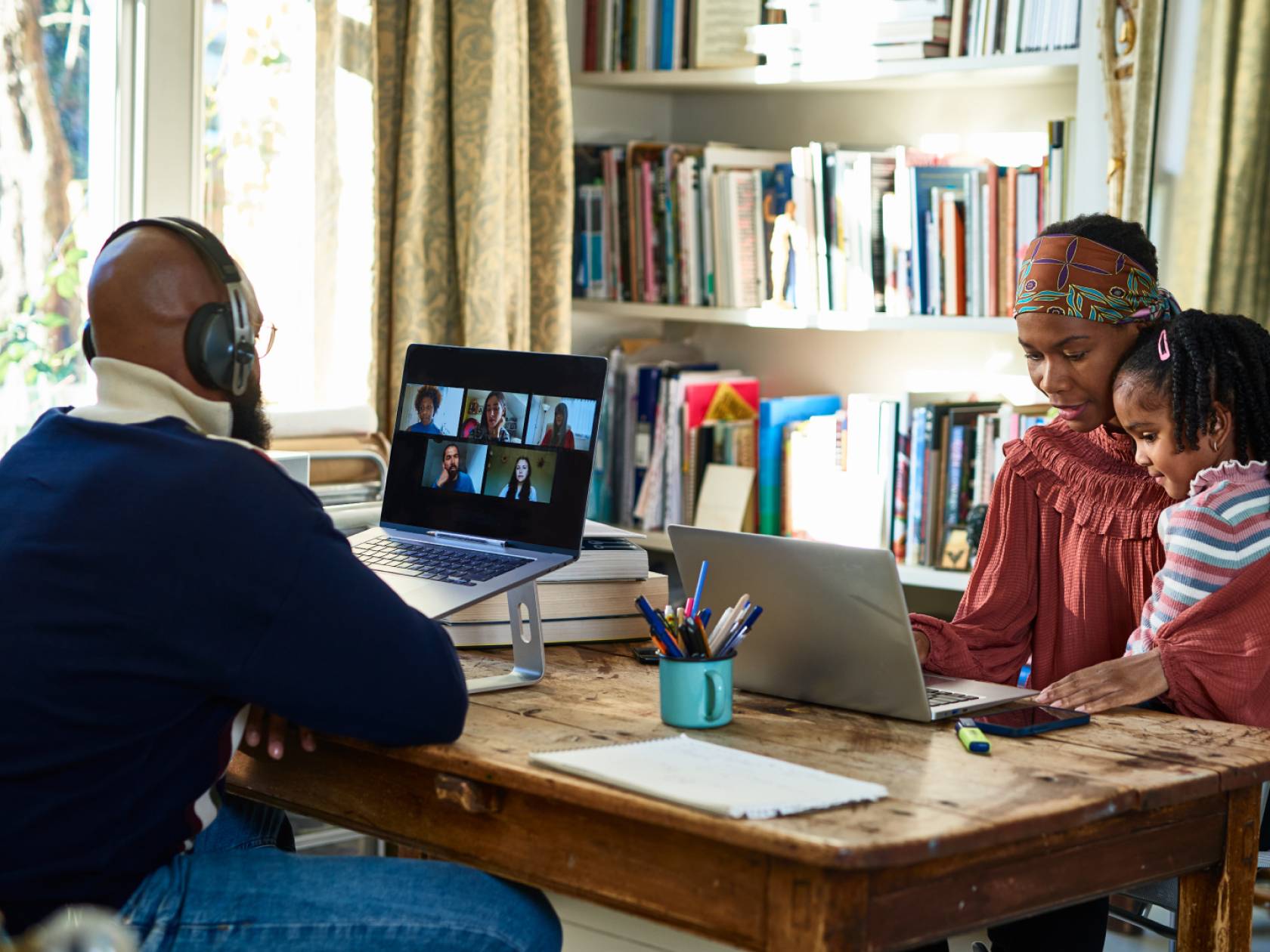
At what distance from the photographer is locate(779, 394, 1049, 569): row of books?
9.75 ft

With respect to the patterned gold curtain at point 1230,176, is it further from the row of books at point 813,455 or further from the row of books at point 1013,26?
the row of books at point 813,455

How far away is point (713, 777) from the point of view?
4.25 feet

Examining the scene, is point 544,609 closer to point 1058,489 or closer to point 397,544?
point 397,544

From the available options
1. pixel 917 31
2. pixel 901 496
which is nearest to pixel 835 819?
pixel 901 496

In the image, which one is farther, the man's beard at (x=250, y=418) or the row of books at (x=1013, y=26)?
the row of books at (x=1013, y=26)

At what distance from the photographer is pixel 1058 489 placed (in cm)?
204

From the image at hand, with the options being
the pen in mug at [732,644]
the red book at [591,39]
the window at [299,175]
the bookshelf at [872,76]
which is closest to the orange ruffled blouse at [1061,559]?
the pen in mug at [732,644]

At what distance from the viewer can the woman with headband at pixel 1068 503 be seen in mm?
1938

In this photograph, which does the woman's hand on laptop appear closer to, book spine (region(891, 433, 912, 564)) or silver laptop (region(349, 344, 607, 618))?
silver laptop (region(349, 344, 607, 618))

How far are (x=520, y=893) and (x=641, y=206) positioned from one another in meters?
2.15

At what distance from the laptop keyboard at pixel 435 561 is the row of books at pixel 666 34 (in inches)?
70.3

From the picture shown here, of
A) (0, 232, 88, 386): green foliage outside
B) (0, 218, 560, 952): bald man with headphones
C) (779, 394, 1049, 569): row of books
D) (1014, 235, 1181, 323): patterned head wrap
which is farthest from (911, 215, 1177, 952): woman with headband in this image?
(0, 232, 88, 386): green foliage outside

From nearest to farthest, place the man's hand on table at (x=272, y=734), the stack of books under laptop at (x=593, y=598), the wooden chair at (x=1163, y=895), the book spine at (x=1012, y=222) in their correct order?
the man's hand on table at (x=272, y=734)
the wooden chair at (x=1163, y=895)
the stack of books under laptop at (x=593, y=598)
the book spine at (x=1012, y=222)

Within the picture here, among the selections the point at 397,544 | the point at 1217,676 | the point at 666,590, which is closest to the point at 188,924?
the point at 397,544
